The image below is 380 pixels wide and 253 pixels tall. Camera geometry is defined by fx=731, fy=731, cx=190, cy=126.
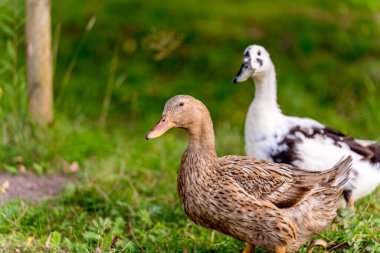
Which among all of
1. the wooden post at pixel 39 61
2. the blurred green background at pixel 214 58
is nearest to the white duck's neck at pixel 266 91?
the wooden post at pixel 39 61

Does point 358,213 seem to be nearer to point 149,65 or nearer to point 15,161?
point 15,161

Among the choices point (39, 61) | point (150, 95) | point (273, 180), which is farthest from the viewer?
point (150, 95)

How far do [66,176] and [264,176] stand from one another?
2336 millimetres

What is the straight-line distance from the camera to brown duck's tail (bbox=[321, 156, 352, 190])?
4.70 meters

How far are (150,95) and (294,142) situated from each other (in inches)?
128

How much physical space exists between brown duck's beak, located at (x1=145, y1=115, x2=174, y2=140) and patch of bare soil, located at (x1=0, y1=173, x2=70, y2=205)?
1.75m

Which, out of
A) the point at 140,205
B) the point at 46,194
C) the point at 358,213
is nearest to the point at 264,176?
the point at 358,213

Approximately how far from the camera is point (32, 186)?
19.9 ft

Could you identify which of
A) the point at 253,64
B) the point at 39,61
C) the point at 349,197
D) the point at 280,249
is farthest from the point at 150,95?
the point at 280,249

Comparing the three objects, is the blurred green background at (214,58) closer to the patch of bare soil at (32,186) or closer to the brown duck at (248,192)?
the patch of bare soil at (32,186)

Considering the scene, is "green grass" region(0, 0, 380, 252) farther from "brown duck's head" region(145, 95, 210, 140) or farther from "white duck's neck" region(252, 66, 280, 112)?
"white duck's neck" region(252, 66, 280, 112)

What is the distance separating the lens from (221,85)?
8.82m

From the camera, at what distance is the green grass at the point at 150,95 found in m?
5.31

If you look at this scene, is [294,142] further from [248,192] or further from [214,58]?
[214,58]
